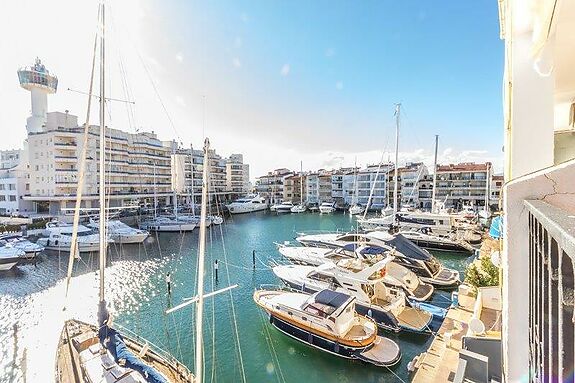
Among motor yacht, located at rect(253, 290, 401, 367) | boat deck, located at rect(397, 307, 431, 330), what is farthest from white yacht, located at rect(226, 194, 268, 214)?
boat deck, located at rect(397, 307, 431, 330)

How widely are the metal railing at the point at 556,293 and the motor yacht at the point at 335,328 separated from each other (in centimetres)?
996

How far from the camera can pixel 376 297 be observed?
14336mm

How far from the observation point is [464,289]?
13.1 meters

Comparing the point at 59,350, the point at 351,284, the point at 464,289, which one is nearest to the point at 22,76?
the point at 59,350

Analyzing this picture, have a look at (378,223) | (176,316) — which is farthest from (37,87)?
(378,223)

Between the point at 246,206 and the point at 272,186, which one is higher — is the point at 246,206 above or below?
below

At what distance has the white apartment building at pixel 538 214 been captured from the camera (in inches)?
47.2

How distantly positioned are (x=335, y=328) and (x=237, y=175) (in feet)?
216

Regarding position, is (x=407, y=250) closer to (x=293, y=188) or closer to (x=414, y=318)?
(x=414, y=318)

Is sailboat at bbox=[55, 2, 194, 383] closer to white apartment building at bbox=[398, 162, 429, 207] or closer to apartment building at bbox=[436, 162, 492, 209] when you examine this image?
apartment building at bbox=[436, 162, 492, 209]

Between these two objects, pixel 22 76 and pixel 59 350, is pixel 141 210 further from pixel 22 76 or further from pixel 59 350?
pixel 59 350

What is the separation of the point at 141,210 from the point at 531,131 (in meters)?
49.9

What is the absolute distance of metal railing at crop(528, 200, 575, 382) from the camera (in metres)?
1.01

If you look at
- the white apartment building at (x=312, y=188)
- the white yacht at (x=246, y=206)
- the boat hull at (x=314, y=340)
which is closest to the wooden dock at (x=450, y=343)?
the boat hull at (x=314, y=340)
